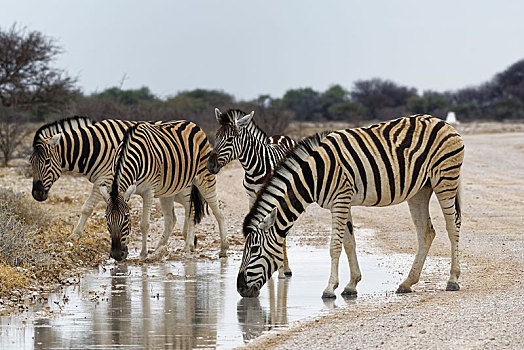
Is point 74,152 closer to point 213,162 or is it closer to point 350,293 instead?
point 213,162

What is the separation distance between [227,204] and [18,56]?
1717 cm

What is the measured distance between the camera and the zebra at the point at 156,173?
10.5 m

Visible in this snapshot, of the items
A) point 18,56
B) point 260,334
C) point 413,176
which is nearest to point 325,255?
point 413,176

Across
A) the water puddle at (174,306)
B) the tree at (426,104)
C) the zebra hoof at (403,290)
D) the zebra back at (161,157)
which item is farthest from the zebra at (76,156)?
the tree at (426,104)

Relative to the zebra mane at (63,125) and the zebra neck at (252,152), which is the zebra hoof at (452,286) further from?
the zebra mane at (63,125)

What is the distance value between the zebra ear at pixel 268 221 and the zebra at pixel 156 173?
2.57 meters

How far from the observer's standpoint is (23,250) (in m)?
9.95

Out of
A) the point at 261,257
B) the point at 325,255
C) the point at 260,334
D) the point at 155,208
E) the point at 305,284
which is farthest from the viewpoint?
the point at 155,208

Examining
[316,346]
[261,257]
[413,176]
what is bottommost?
[316,346]

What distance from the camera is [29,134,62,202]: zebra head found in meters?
12.4

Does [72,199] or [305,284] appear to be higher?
[72,199]

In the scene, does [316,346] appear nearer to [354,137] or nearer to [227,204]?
[354,137]

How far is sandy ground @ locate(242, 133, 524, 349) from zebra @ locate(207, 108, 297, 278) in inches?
76.2

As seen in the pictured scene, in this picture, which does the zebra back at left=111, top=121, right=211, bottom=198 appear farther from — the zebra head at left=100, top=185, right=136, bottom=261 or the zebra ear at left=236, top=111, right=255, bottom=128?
the zebra ear at left=236, top=111, right=255, bottom=128
